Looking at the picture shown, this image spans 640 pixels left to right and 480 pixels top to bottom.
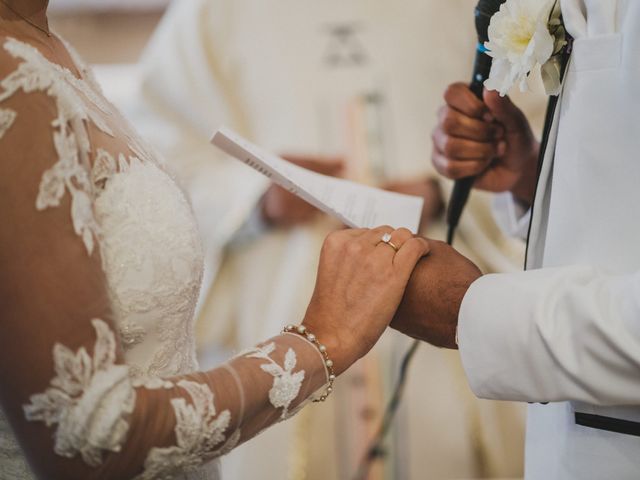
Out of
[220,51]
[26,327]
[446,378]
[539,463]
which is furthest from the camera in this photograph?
[220,51]

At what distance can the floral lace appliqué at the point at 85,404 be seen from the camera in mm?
851

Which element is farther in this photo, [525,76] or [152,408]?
[525,76]

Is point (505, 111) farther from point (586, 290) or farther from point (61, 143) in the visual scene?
point (61, 143)

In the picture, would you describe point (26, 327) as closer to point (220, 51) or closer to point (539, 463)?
point (539, 463)

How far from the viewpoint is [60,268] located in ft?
2.79

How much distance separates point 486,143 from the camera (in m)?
1.51

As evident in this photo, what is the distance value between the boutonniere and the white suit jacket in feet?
0.12

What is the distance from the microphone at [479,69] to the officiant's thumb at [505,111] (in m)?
0.02

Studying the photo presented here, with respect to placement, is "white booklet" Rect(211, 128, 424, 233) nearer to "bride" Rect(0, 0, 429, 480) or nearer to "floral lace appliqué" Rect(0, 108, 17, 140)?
"bride" Rect(0, 0, 429, 480)

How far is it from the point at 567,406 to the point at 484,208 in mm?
1456

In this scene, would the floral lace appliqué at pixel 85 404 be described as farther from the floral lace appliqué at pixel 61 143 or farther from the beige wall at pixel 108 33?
the beige wall at pixel 108 33

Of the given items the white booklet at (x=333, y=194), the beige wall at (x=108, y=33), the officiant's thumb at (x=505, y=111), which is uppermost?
the beige wall at (x=108, y=33)

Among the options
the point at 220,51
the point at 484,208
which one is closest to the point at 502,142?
the point at 484,208

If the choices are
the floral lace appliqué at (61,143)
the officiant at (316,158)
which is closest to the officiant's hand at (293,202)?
the officiant at (316,158)
